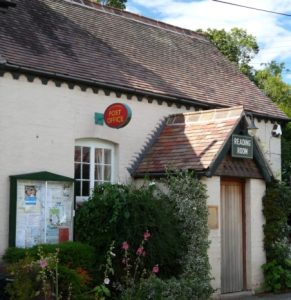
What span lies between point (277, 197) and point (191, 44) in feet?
21.2

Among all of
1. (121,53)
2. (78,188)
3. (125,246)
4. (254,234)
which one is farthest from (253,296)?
(121,53)

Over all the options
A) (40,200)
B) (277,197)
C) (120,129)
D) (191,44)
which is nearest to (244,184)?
(277,197)

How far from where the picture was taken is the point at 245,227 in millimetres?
13594

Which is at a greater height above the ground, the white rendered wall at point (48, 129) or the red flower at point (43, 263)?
the white rendered wall at point (48, 129)

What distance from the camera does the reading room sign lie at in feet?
41.1

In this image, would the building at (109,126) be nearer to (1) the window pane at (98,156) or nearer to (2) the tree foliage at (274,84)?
(1) the window pane at (98,156)

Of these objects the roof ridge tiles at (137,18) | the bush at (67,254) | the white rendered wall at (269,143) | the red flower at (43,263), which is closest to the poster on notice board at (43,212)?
the bush at (67,254)

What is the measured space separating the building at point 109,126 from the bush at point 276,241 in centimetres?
20

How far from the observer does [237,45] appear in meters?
30.9

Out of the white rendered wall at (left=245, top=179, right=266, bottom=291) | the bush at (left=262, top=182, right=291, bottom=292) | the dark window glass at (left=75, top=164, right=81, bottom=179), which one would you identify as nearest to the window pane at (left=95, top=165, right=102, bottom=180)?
the dark window glass at (left=75, top=164, right=81, bottom=179)

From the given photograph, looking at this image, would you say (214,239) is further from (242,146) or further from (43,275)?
(43,275)

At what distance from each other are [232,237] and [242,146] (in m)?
2.12

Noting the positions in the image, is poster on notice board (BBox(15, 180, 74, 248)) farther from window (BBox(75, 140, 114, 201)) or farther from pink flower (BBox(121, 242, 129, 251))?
pink flower (BBox(121, 242, 129, 251))

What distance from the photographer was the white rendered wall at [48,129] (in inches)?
437
